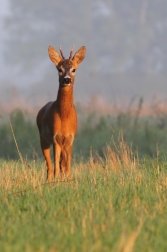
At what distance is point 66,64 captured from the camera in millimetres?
11648

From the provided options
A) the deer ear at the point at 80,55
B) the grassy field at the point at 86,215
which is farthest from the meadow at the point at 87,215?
the deer ear at the point at 80,55

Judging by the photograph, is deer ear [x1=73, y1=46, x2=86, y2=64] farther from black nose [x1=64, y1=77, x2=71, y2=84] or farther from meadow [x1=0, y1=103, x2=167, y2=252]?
meadow [x1=0, y1=103, x2=167, y2=252]

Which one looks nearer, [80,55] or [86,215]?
[86,215]

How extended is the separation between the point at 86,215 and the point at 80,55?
5.79 meters

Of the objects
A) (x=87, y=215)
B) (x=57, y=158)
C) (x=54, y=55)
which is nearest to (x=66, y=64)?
(x=54, y=55)

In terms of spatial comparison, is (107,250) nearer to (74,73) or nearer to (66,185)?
(66,185)

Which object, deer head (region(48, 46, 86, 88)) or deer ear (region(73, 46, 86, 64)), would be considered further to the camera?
deer ear (region(73, 46, 86, 64))

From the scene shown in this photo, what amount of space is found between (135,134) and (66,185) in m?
15.4

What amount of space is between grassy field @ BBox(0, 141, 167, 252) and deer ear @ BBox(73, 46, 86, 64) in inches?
111

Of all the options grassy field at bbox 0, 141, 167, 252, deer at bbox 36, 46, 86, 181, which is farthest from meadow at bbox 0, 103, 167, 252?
deer at bbox 36, 46, 86, 181

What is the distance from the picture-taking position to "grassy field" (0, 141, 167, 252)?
5.54 metres

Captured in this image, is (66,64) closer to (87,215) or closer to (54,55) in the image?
(54,55)

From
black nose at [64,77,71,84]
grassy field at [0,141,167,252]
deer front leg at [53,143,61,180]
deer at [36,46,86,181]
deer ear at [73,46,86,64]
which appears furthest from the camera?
deer ear at [73,46,86,64]

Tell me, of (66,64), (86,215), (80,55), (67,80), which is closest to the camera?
(86,215)
